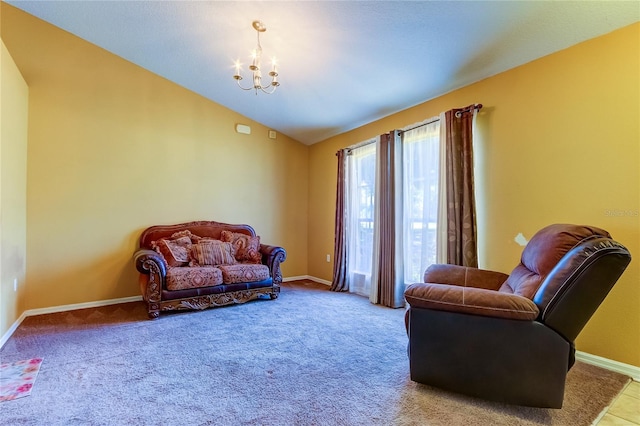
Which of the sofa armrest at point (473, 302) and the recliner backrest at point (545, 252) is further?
the recliner backrest at point (545, 252)

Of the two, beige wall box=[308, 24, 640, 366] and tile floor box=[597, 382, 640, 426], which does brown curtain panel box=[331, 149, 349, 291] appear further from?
tile floor box=[597, 382, 640, 426]

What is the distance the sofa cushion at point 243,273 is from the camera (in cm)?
383

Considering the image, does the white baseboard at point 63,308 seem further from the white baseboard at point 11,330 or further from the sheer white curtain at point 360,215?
the sheer white curtain at point 360,215

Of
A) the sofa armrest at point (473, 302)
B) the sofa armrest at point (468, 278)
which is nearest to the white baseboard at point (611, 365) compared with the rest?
the sofa armrest at point (468, 278)

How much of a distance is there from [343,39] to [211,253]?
3.00 m

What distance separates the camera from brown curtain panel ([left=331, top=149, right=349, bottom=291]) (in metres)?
4.75

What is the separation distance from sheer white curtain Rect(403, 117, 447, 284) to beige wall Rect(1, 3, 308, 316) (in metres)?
2.63

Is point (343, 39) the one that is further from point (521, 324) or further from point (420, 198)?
point (521, 324)

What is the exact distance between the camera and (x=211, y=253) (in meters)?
4.11

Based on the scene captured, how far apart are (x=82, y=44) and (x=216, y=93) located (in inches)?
64.2

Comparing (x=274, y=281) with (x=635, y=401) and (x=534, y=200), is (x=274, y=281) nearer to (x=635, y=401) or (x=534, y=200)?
(x=534, y=200)

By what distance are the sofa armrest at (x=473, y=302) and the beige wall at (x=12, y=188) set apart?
347cm

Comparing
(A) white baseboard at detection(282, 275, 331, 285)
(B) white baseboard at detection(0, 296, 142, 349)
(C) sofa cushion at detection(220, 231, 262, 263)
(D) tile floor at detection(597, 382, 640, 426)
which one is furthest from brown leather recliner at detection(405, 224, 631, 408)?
(B) white baseboard at detection(0, 296, 142, 349)

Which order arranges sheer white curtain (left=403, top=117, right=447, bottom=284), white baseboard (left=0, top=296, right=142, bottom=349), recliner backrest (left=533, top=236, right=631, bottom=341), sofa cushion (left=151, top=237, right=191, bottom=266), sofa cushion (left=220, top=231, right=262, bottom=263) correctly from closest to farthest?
1. recliner backrest (left=533, top=236, right=631, bottom=341)
2. white baseboard (left=0, top=296, right=142, bottom=349)
3. sheer white curtain (left=403, top=117, right=447, bottom=284)
4. sofa cushion (left=151, top=237, right=191, bottom=266)
5. sofa cushion (left=220, top=231, right=262, bottom=263)
